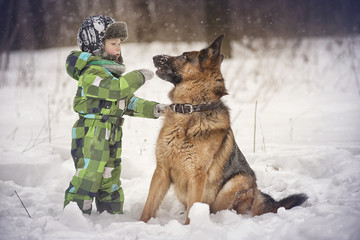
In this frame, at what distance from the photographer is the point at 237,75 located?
7504mm

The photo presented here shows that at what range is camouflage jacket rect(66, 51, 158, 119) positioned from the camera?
2.17 metres

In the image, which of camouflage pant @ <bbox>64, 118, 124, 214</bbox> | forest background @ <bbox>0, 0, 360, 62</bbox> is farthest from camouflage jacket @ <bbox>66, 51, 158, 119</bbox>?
forest background @ <bbox>0, 0, 360, 62</bbox>

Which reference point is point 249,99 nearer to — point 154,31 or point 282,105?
point 282,105

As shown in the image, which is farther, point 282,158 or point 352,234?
point 282,158

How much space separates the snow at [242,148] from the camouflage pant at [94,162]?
0.59 feet

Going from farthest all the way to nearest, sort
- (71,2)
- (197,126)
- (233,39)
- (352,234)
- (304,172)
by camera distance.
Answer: (233,39), (71,2), (304,172), (197,126), (352,234)

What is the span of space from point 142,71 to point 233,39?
6.62 meters

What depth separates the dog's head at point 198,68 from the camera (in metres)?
2.40

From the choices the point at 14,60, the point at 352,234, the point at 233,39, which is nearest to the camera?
the point at 352,234

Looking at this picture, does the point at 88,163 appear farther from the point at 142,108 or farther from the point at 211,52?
the point at 211,52

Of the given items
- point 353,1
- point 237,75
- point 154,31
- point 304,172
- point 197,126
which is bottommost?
point 304,172

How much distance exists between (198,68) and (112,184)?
133 cm

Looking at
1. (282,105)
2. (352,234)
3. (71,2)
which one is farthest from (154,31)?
(352,234)

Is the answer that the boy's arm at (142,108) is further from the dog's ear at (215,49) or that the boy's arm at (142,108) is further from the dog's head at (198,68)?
the dog's ear at (215,49)
